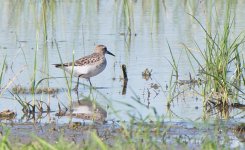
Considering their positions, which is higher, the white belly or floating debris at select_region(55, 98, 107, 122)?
the white belly

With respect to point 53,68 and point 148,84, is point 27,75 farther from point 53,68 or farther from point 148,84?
point 148,84

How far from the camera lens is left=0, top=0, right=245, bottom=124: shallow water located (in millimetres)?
9141

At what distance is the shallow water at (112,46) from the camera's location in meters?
9.14

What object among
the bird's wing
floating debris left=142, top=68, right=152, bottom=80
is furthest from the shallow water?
the bird's wing

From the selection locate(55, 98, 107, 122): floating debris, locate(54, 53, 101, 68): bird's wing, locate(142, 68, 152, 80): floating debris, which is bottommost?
locate(55, 98, 107, 122): floating debris

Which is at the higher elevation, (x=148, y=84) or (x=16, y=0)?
(x=16, y=0)

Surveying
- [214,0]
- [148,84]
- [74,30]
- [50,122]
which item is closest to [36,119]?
[50,122]

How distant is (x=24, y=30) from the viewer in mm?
14055

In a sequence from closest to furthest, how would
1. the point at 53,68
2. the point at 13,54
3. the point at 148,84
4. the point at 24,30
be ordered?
the point at 148,84
the point at 53,68
the point at 13,54
the point at 24,30

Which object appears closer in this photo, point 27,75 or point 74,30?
point 27,75

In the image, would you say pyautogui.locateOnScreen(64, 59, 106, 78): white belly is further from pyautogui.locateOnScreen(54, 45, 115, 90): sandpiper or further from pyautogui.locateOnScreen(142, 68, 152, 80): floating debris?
pyautogui.locateOnScreen(142, 68, 152, 80): floating debris

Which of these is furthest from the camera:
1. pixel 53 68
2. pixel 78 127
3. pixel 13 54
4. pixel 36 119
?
pixel 13 54

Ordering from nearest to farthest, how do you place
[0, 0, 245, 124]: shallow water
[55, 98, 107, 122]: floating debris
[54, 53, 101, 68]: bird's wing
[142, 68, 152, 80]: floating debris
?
[55, 98, 107, 122]: floating debris → [0, 0, 245, 124]: shallow water → [142, 68, 152, 80]: floating debris → [54, 53, 101, 68]: bird's wing

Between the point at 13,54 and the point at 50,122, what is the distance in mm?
4217
